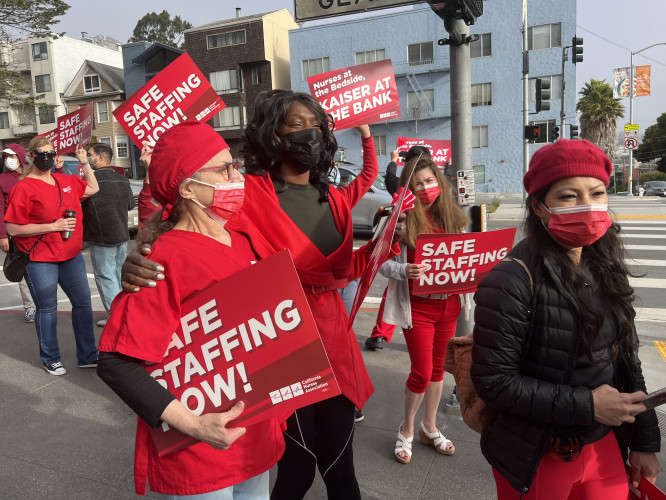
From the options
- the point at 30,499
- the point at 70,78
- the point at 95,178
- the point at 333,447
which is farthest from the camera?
the point at 70,78

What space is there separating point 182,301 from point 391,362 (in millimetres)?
3729

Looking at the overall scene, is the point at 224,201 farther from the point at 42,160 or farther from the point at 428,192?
the point at 42,160

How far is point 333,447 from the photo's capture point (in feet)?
7.72

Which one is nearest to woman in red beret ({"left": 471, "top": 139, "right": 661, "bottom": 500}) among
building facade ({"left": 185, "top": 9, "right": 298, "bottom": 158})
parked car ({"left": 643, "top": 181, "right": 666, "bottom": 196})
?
parked car ({"left": 643, "top": 181, "right": 666, "bottom": 196})

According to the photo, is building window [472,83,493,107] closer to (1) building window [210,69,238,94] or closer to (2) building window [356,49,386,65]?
(2) building window [356,49,386,65]

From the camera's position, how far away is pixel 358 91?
5.64m

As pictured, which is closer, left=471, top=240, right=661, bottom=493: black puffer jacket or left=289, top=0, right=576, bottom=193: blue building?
left=471, top=240, right=661, bottom=493: black puffer jacket

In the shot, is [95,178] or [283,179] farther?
[95,178]

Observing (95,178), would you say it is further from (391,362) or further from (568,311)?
(568,311)

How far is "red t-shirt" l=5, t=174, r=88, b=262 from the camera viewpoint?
472cm

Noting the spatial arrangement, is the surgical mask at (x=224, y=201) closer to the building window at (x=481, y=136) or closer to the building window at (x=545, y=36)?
the building window at (x=481, y=136)

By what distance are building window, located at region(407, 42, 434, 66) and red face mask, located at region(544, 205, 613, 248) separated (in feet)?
111

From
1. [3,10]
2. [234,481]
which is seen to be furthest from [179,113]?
[3,10]

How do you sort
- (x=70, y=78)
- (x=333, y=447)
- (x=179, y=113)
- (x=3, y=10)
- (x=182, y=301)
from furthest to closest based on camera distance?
1. (x=70, y=78)
2. (x=3, y=10)
3. (x=179, y=113)
4. (x=333, y=447)
5. (x=182, y=301)
